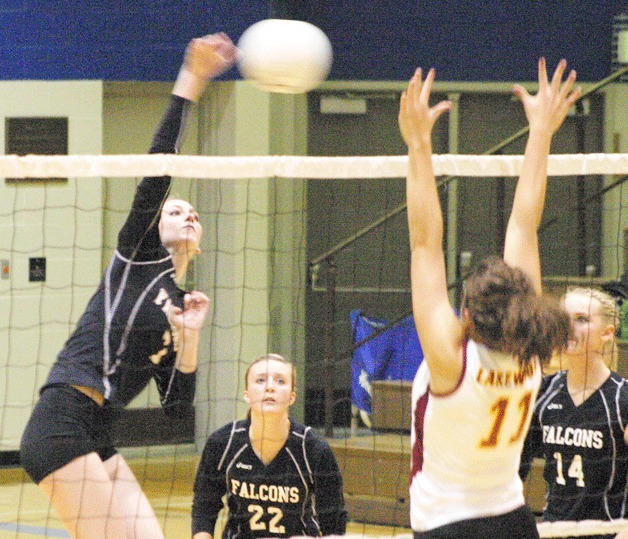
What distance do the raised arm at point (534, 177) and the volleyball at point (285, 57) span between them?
129 cm

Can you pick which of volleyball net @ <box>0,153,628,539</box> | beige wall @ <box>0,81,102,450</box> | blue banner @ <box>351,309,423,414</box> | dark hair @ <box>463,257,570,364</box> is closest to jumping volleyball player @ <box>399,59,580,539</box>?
dark hair @ <box>463,257,570,364</box>

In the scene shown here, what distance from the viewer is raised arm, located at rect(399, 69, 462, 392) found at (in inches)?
104

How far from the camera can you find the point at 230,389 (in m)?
8.33

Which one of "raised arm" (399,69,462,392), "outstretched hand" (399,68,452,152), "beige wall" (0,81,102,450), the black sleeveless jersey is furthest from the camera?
"beige wall" (0,81,102,450)

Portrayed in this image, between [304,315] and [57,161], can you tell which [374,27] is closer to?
[304,315]

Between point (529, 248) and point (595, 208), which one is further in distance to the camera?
point (595, 208)

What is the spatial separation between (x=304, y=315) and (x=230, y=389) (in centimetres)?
87

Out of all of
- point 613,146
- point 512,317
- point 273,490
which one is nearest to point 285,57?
point 273,490

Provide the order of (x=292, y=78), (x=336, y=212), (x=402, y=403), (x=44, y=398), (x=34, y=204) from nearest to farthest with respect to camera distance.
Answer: (x=44, y=398) → (x=292, y=78) → (x=402, y=403) → (x=34, y=204) → (x=336, y=212)

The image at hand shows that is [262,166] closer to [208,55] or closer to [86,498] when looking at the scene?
[208,55]

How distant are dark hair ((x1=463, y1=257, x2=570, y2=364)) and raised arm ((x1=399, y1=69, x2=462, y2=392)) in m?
0.06

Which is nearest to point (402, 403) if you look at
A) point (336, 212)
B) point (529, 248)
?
point (336, 212)

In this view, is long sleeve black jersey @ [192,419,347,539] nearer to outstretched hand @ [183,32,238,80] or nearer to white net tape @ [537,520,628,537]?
white net tape @ [537,520,628,537]

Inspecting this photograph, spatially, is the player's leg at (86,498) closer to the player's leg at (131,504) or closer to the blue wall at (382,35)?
the player's leg at (131,504)
